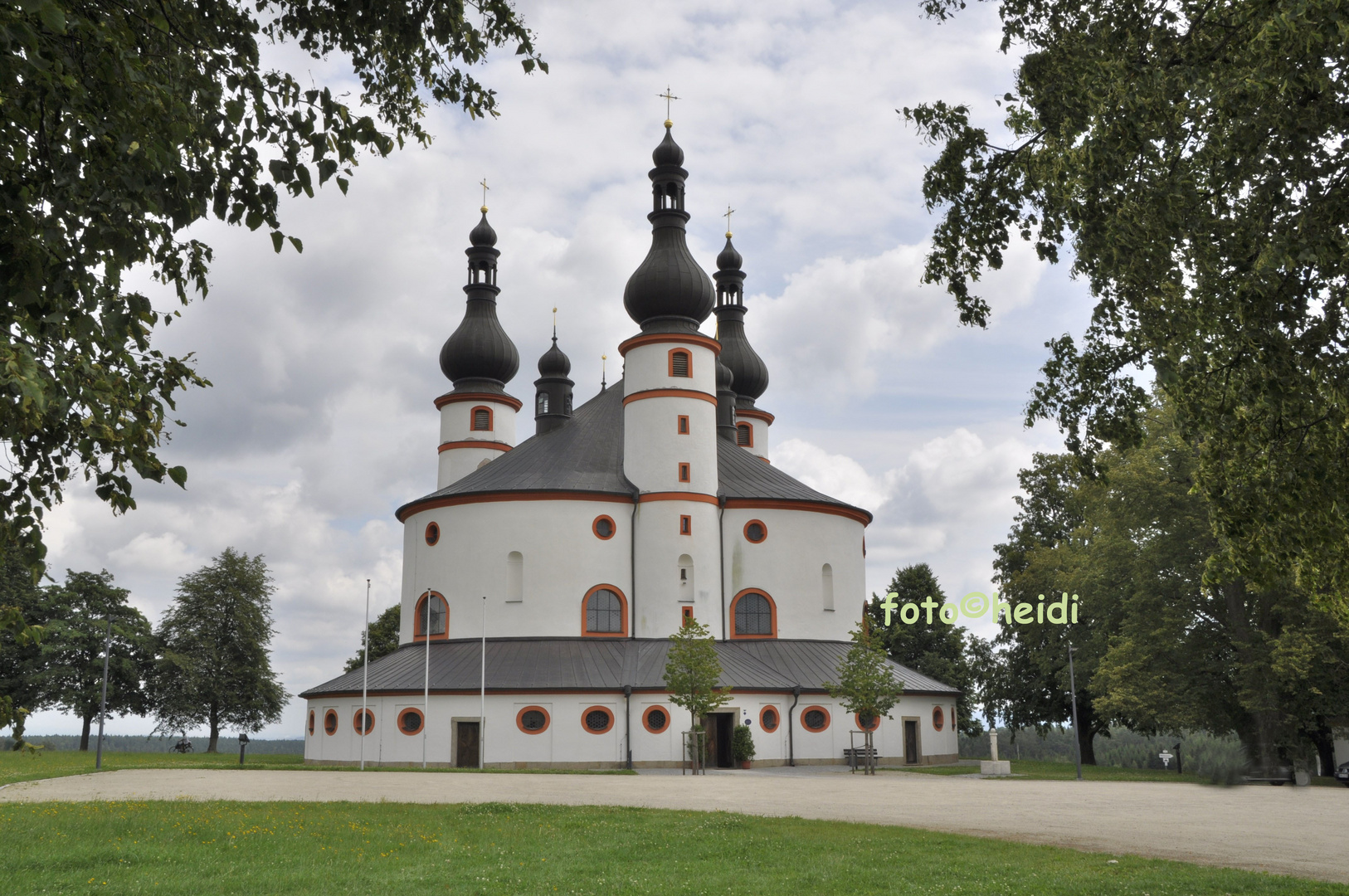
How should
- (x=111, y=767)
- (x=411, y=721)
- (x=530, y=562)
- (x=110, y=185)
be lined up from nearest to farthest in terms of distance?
(x=110, y=185) → (x=111, y=767) → (x=411, y=721) → (x=530, y=562)

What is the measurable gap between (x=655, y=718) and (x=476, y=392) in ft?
73.9

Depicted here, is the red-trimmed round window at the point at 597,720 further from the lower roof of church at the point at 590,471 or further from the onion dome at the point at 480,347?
the onion dome at the point at 480,347

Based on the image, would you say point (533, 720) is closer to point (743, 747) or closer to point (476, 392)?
point (743, 747)

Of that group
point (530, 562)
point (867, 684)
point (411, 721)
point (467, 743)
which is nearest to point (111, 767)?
point (411, 721)

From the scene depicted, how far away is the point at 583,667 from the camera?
38.3 m

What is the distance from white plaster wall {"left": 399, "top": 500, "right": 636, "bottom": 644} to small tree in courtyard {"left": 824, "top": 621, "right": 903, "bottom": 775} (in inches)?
284

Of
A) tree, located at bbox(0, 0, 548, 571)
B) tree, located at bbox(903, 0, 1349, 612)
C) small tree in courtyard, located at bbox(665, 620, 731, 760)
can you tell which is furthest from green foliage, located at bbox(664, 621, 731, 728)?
tree, located at bbox(0, 0, 548, 571)

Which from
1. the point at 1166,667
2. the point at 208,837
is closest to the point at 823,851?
the point at 208,837

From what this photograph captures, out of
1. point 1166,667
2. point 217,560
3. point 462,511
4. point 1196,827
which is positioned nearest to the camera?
point 1196,827

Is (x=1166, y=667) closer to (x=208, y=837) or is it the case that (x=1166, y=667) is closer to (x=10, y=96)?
(x=208, y=837)

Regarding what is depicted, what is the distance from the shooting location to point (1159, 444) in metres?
35.3

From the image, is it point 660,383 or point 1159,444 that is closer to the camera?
point 1159,444

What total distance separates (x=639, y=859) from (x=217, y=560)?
167ft

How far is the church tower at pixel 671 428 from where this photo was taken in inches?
1650
